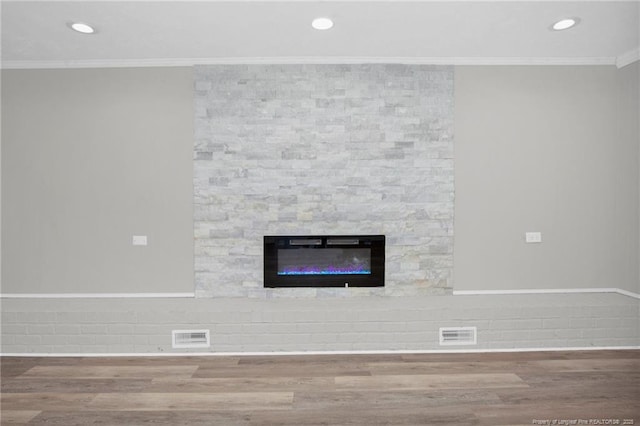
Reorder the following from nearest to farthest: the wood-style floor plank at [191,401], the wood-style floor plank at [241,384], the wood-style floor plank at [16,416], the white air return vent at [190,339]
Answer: the wood-style floor plank at [16,416] → the wood-style floor plank at [191,401] → the wood-style floor plank at [241,384] → the white air return vent at [190,339]

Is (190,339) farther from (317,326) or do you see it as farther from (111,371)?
(317,326)

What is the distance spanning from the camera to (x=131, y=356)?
10.1 ft

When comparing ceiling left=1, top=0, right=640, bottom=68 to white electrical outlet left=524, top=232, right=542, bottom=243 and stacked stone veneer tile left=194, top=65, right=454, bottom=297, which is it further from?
white electrical outlet left=524, top=232, right=542, bottom=243

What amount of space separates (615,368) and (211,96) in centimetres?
400

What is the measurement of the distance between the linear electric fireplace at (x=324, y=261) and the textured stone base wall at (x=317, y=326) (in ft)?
1.24

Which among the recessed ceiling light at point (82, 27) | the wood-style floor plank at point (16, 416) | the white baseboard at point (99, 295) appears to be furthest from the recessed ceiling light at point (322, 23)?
the wood-style floor plank at point (16, 416)

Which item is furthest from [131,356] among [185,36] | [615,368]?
[615,368]

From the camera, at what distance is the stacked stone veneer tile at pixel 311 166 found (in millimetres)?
3514

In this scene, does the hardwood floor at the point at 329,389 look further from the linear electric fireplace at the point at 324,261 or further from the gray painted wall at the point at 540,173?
the gray painted wall at the point at 540,173

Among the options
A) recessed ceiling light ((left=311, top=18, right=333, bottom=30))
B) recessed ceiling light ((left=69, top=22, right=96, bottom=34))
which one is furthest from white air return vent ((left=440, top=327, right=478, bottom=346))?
recessed ceiling light ((left=69, top=22, right=96, bottom=34))

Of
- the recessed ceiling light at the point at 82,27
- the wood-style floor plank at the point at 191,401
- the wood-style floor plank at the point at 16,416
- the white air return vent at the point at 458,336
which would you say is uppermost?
the recessed ceiling light at the point at 82,27

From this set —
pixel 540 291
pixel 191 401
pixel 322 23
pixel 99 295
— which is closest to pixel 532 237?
pixel 540 291

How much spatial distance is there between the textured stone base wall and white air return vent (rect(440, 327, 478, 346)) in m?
0.04

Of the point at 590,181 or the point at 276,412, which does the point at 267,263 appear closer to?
the point at 276,412
